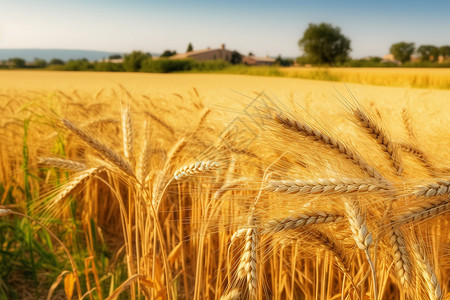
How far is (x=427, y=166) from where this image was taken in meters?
1.29

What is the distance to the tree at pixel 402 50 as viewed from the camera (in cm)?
7950

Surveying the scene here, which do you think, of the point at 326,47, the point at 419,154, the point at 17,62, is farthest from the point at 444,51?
the point at 419,154

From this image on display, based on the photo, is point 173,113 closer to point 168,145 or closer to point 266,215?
point 168,145

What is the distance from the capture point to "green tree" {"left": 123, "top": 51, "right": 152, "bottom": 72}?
1750 inches

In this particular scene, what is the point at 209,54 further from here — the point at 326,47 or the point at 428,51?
the point at 428,51

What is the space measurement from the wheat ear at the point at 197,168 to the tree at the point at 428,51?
76.0 meters

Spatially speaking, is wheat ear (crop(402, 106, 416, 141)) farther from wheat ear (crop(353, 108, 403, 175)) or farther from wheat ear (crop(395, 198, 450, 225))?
wheat ear (crop(395, 198, 450, 225))

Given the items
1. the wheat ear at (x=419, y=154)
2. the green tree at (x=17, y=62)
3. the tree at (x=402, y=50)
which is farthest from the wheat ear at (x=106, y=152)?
the tree at (x=402, y=50)

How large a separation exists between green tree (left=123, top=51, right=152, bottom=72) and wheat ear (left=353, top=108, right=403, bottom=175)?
45.2m

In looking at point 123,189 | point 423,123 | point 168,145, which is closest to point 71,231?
point 123,189

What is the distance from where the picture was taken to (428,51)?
230 feet

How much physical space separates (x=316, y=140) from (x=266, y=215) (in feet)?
0.78

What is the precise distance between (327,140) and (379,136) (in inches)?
7.3

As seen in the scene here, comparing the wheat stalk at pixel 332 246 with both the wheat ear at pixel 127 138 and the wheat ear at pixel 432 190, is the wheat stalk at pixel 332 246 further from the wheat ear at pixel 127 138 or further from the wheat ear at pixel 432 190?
the wheat ear at pixel 127 138
